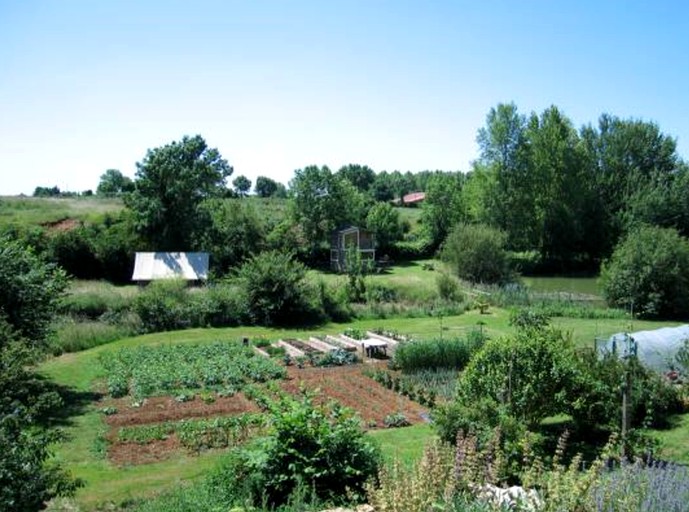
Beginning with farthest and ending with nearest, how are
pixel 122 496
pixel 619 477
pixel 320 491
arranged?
1. pixel 122 496
2. pixel 320 491
3. pixel 619 477

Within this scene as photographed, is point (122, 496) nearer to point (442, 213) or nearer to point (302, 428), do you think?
point (302, 428)

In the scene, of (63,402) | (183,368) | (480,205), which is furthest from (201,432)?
(480,205)

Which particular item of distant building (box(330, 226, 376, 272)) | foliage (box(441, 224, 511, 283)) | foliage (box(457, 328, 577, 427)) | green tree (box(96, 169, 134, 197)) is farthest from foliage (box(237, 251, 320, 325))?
green tree (box(96, 169, 134, 197))

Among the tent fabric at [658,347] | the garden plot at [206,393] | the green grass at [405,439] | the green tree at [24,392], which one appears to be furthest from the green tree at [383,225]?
the green grass at [405,439]

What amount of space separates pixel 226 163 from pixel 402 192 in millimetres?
63946

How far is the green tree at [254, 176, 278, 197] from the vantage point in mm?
114438

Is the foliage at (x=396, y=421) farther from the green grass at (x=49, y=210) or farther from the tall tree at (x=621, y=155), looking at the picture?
the tall tree at (x=621, y=155)

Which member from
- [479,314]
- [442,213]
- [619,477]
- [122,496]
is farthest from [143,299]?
[442,213]

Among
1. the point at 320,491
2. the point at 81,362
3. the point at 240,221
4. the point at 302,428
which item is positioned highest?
the point at 240,221

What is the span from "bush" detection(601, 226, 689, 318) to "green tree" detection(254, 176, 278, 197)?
286ft

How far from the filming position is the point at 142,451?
1228cm

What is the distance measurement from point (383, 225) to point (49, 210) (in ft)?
98.0

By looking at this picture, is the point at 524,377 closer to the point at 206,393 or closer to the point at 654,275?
the point at 206,393

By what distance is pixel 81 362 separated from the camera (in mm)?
21219
